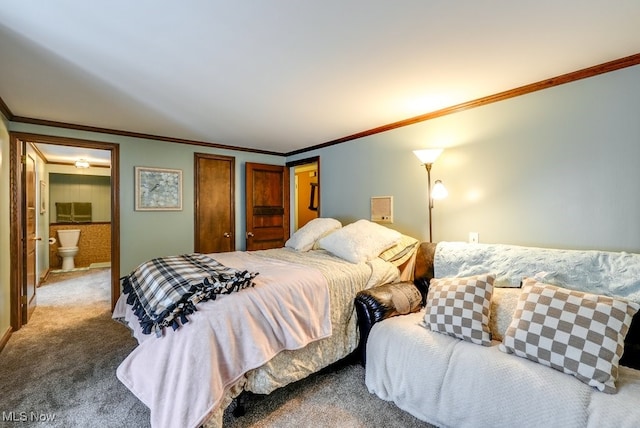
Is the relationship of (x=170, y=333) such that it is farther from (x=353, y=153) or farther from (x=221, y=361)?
(x=353, y=153)

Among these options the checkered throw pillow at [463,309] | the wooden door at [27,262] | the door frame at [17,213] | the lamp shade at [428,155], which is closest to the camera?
the checkered throw pillow at [463,309]

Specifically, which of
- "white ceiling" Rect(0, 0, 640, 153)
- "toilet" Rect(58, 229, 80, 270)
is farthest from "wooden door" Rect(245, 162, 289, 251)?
"toilet" Rect(58, 229, 80, 270)

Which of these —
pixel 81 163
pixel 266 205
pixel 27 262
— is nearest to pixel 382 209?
pixel 266 205

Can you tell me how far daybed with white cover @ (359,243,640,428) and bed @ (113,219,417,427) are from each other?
1.06ft

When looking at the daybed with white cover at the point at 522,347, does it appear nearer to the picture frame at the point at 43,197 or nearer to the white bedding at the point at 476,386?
the white bedding at the point at 476,386

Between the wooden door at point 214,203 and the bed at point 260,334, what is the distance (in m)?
1.54

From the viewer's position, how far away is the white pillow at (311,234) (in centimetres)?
328

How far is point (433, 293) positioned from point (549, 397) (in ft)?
2.63

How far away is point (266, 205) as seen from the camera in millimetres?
4582

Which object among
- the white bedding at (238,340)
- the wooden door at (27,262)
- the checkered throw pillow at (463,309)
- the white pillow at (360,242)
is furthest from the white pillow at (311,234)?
the wooden door at (27,262)

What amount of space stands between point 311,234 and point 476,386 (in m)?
2.13

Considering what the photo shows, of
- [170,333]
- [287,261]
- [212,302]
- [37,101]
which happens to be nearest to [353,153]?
[287,261]

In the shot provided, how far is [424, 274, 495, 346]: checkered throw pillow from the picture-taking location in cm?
173

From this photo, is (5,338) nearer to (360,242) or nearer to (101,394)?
(101,394)
